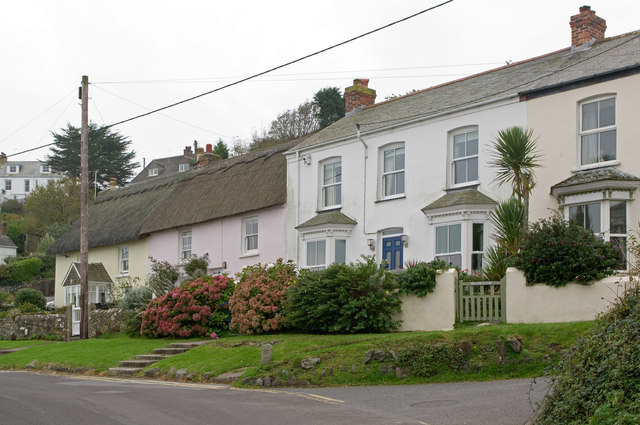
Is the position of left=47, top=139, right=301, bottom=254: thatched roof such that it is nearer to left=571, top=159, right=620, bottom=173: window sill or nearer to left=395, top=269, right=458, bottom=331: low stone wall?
left=395, top=269, right=458, bottom=331: low stone wall

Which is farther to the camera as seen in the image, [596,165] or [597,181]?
[596,165]

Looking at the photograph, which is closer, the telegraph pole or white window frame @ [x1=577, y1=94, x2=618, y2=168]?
white window frame @ [x1=577, y1=94, x2=618, y2=168]

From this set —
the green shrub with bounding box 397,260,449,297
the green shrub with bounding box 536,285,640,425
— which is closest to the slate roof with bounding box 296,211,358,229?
the green shrub with bounding box 397,260,449,297

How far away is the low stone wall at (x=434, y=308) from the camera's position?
62.0ft

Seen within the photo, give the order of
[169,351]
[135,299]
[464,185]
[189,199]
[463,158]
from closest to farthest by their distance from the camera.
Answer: [169,351] < [464,185] < [463,158] < [135,299] < [189,199]

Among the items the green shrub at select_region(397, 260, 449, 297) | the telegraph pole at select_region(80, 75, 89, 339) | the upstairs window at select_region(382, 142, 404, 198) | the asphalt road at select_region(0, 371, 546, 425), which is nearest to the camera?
the asphalt road at select_region(0, 371, 546, 425)

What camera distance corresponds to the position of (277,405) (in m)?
12.7

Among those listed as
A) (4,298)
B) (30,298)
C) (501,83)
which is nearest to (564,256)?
(501,83)

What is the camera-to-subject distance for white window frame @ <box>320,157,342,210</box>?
1099 inches

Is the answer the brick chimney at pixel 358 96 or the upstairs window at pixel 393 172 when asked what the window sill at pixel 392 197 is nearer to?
Answer: the upstairs window at pixel 393 172

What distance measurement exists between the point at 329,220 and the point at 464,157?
5501 millimetres

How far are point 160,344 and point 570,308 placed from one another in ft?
39.1

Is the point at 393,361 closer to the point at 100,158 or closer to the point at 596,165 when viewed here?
the point at 596,165

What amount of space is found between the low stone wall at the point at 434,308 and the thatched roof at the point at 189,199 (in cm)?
1094
